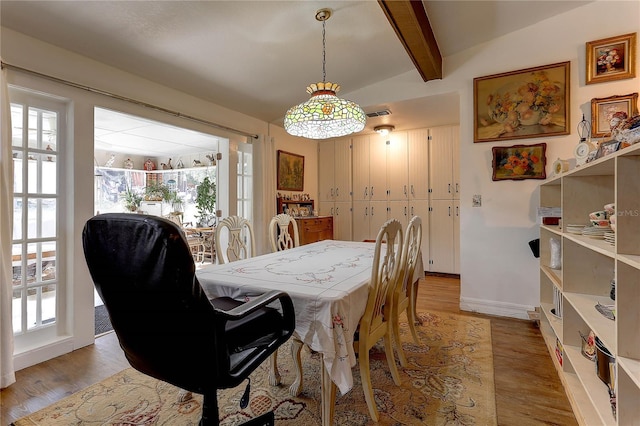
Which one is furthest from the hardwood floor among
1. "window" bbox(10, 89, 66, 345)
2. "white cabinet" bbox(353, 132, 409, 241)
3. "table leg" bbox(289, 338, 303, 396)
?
"white cabinet" bbox(353, 132, 409, 241)

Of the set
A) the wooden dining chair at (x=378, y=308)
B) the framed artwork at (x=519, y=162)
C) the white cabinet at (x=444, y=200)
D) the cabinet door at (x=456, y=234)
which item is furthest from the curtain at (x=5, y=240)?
the cabinet door at (x=456, y=234)

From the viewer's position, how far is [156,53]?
2.46m

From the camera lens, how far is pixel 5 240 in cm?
191

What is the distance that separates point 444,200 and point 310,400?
3.75m

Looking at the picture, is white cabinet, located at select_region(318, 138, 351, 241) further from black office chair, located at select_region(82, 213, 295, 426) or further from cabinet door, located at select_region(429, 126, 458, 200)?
black office chair, located at select_region(82, 213, 295, 426)

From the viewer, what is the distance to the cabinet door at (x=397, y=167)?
15.9 feet

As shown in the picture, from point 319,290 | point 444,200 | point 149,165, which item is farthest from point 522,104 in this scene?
point 149,165

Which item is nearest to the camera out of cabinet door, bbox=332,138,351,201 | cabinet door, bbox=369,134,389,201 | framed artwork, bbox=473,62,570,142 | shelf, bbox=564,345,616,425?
shelf, bbox=564,345,616,425

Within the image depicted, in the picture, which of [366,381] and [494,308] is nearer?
[366,381]

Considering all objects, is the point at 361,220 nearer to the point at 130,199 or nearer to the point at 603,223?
the point at 603,223

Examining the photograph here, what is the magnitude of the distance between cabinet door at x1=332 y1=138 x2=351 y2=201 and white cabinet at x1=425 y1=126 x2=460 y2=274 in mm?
1405

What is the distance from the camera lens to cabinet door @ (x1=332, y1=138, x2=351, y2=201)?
5.32m

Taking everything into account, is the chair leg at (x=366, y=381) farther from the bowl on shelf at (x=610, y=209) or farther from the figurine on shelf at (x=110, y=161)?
the figurine on shelf at (x=110, y=161)

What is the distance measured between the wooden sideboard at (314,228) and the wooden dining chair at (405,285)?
232cm
